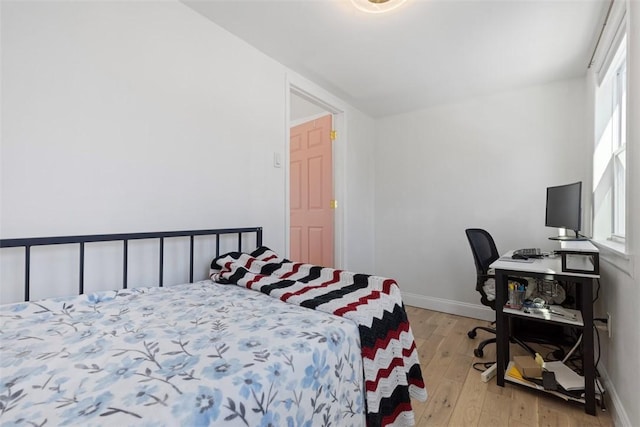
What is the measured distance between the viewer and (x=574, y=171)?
233 centimetres

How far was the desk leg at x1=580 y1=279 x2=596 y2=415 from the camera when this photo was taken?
140cm

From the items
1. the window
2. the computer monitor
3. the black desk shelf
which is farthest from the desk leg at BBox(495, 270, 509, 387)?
the window

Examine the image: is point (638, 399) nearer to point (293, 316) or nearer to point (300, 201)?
point (293, 316)

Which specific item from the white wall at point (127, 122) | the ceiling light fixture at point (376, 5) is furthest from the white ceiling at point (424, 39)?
the white wall at point (127, 122)

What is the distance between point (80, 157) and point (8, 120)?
0.77 ft

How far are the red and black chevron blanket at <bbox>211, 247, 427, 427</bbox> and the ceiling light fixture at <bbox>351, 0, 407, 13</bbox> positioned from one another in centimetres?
138

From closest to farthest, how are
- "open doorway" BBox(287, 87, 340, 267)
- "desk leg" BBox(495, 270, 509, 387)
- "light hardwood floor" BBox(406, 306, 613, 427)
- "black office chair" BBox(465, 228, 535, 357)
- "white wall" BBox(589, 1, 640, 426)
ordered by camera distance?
1. "white wall" BBox(589, 1, 640, 426)
2. "light hardwood floor" BBox(406, 306, 613, 427)
3. "desk leg" BBox(495, 270, 509, 387)
4. "black office chair" BBox(465, 228, 535, 357)
5. "open doorway" BBox(287, 87, 340, 267)

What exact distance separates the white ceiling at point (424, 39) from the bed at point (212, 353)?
1.38 meters

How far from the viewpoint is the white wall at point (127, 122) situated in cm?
111

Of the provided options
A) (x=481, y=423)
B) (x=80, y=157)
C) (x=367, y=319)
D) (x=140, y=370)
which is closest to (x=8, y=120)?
(x=80, y=157)

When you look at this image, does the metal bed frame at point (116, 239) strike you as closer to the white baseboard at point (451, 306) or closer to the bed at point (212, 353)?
the bed at point (212, 353)

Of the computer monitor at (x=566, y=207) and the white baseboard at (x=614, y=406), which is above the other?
Answer: the computer monitor at (x=566, y=207)

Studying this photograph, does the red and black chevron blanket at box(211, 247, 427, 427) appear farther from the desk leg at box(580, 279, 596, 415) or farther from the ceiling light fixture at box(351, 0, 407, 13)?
the ceiling light fixture at box(351, 0, 407, 13)

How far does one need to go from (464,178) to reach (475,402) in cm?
193
